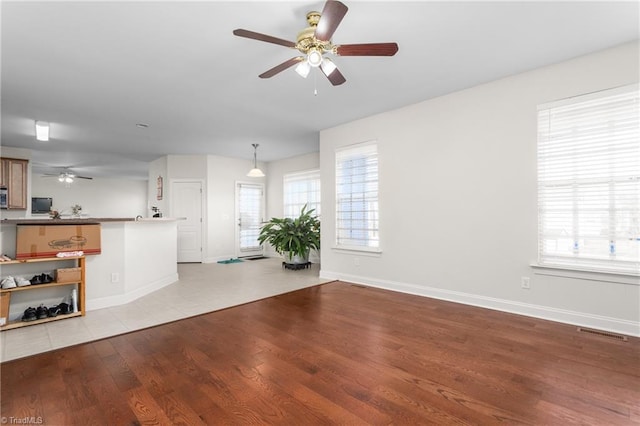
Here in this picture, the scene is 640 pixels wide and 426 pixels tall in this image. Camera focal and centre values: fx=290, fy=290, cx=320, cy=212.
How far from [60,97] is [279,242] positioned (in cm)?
402

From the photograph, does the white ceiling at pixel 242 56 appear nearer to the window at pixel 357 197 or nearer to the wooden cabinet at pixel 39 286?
the window at pixel 357 197

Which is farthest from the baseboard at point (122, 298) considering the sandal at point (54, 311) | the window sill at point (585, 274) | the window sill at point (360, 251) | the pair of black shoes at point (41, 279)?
the window sill at point (585, 274)

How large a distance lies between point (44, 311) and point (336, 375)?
10.6ft

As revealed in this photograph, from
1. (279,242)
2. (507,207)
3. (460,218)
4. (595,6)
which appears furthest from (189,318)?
(595,6)

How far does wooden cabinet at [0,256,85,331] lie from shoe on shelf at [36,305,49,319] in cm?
4

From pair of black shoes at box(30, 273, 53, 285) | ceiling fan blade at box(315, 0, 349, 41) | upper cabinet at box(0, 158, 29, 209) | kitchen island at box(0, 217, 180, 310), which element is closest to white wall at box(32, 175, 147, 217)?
upper cabinet at box(0, 158, 29, 209)

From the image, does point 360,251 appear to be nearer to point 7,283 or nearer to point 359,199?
point 359,199

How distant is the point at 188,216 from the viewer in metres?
7.25

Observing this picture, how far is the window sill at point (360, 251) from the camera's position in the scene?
4547 millimetres

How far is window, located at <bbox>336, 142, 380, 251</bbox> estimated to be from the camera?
15.2 ft

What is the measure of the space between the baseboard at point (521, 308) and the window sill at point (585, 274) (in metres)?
0.37

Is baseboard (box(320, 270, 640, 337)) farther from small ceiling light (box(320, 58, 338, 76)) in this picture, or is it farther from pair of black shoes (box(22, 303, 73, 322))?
pair of black shoes (box(22, 303, 73, 322))

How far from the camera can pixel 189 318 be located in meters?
3.23

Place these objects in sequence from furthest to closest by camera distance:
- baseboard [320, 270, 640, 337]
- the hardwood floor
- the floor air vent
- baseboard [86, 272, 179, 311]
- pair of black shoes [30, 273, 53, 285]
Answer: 1. baseboard [86, 272, 179, 311]
2. pair of black shoes [30, 273, 53, 285]
3. baseboard [320, 270, 640, 337]
4. the floor air vent
5. the hardwood floor
